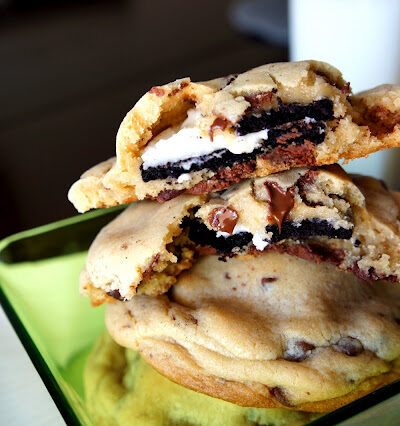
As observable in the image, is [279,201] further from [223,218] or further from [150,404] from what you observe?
[150,404]

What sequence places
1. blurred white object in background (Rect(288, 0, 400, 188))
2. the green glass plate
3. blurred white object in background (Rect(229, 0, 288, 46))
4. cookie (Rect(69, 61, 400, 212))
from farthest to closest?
blurred white object in background (Rect(229, 0, 288, 46))
blurred white object in background (Rect(288, 0, 400, 188))
the green glass plate
cookie (Rect(69, 61, 400, 212))

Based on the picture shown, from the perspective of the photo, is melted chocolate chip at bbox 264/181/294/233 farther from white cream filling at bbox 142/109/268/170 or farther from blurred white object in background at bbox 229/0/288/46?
blurred white object in background at bbox 229/0/288/46

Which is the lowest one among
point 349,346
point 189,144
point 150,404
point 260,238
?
point 150,404

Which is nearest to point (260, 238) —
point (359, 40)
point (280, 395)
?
point (280, 395)

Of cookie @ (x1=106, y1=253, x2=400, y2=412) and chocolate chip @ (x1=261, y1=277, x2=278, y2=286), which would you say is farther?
chocolate chip @ (x1=261, y1=277, x2=278, y2=286)

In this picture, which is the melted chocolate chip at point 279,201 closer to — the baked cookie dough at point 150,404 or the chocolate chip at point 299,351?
the chocolate chip at point 299,351

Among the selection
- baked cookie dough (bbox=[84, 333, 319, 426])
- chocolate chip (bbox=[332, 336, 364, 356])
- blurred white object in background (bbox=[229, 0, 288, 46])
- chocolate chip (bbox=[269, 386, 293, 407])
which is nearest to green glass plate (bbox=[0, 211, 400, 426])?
baked cookie dough (bbox=[84, 333, 319, 426])
